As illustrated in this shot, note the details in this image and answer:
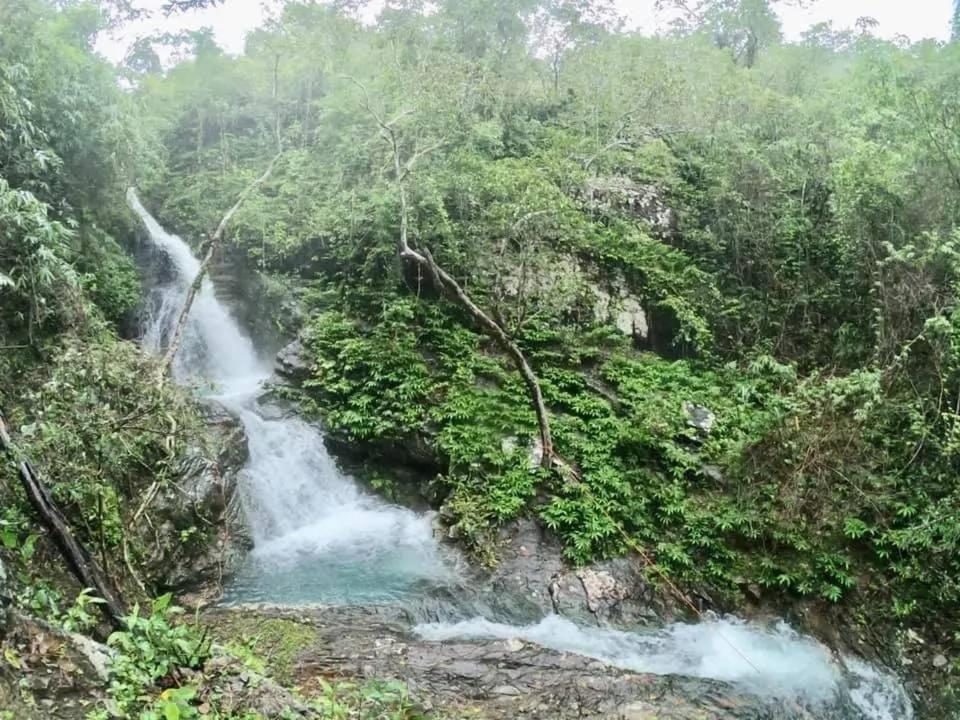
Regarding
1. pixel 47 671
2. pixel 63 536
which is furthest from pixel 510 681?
pixel 63 536

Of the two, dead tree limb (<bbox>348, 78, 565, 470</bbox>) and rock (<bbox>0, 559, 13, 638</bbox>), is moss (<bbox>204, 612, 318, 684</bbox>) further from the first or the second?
dead tree limb (<bbox>348, 78, 565, 470</bbox>)

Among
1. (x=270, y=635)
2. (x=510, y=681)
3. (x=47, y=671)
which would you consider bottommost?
(x=510, y=681)

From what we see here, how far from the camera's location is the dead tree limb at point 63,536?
5523mm

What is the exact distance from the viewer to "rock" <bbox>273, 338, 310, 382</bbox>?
11742mm

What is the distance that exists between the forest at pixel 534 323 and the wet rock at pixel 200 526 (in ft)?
0.36

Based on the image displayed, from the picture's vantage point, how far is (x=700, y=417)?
10.1 meters

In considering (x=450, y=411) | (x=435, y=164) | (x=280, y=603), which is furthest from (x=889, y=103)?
(x=280, y=603)

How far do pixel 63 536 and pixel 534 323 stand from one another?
8.09 m

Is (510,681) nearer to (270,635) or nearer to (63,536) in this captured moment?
(270,635)

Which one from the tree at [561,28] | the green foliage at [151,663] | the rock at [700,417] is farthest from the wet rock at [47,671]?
the tree at [561,28]

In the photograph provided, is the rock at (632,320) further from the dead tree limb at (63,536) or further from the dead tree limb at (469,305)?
the dead tree limb at (63,536)

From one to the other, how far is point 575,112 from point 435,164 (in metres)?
6.14

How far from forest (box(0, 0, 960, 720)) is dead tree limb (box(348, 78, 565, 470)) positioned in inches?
4.0

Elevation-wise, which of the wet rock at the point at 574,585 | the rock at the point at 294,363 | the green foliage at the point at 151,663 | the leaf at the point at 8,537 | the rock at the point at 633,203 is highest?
the rock at the point at 633,203
